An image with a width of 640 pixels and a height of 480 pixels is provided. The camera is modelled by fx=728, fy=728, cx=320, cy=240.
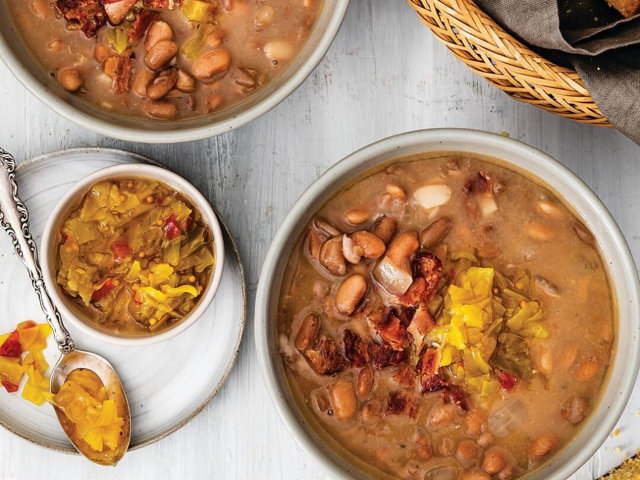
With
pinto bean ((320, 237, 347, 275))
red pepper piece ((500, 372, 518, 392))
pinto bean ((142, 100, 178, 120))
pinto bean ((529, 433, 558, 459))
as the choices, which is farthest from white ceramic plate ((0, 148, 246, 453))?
pinto bean ((529, 433, 558, 459))

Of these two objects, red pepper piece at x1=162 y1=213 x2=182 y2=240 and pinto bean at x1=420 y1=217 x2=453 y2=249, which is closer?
pinto bean at x1=420 y1=217 x2=453 y2=249

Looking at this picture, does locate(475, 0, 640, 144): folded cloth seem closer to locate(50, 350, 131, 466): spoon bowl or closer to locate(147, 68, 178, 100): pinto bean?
locate(147, 68, 178, 100): pinto bean

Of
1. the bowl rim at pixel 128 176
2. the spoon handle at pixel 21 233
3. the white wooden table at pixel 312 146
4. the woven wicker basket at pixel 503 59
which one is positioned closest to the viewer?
the woven wicker basket at pixel 503 59

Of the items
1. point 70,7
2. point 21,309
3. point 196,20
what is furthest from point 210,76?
point 21,309

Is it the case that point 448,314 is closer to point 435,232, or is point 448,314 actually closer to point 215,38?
point 435,232

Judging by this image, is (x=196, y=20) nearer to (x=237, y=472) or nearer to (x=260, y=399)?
(x=260, y=399)

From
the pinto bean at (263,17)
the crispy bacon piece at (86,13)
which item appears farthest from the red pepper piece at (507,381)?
the crispy bacon piece at (86,13)

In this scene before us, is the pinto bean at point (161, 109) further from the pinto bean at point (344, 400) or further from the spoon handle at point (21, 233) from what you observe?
the pinto bean at point (344, 400)

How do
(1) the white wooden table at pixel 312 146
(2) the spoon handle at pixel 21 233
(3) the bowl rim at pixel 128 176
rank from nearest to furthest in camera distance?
(3) the bowl rim at pixel 128 176
(2) the spoon handle at pixel 21 233
(1) the white wooden table at pixel 312 146
